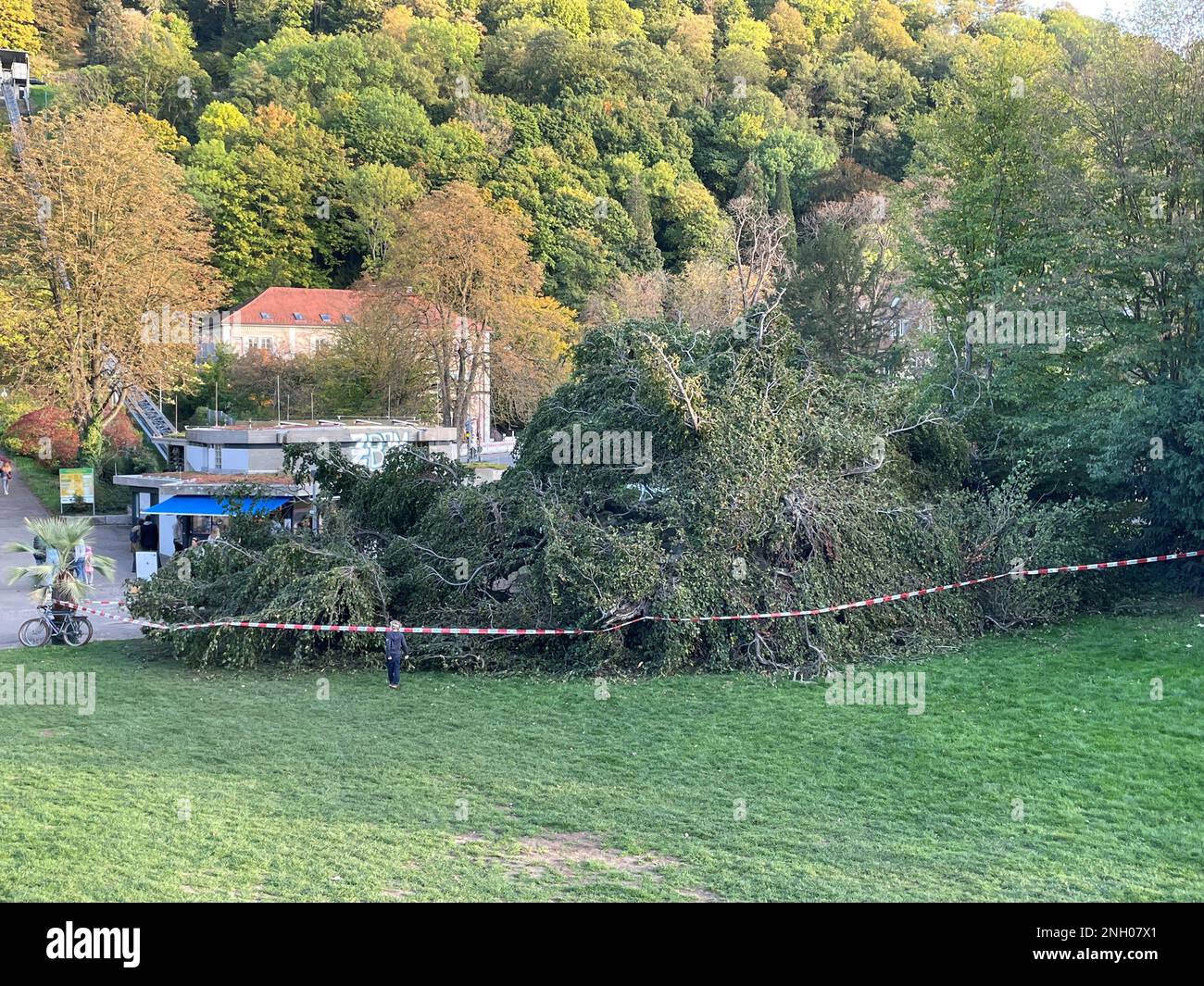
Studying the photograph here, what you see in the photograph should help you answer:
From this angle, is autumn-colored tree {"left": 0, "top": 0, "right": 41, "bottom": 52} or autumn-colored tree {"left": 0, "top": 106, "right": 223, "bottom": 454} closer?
autumn-colored tree {"left": 0, "top": 106, "right": 223, "bottom": 454}

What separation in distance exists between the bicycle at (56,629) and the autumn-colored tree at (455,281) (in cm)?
2849

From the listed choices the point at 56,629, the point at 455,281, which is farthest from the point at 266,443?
the point at 455,281

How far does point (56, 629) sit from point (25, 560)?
10.2m

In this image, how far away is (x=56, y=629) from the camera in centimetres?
1633

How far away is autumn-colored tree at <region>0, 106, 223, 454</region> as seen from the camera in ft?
115

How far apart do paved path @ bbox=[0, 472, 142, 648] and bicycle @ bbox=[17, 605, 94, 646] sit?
1.15 feet

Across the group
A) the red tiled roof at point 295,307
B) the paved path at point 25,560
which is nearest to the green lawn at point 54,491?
the paved path at point 25,560

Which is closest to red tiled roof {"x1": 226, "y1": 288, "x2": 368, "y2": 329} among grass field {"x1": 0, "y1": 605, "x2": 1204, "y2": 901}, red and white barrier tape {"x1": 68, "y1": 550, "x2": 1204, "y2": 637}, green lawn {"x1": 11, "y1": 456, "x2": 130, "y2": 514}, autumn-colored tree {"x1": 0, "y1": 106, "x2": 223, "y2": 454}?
green lawn {"x1": 11, "y1": 456, "x2": 130, "y2": 514}

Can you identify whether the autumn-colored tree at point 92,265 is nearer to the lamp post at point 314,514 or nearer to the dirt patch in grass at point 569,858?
the lamp post at point 314,514

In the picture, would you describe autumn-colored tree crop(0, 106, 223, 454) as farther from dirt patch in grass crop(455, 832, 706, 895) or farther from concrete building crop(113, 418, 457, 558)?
dirt patch in grass crop(455, 832, 706, 895)

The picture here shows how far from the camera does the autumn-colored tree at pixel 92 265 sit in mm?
35031

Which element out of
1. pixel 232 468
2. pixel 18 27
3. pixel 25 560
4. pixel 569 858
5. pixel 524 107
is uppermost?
pixel 18 27

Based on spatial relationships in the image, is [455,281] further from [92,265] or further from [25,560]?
[25,560]
